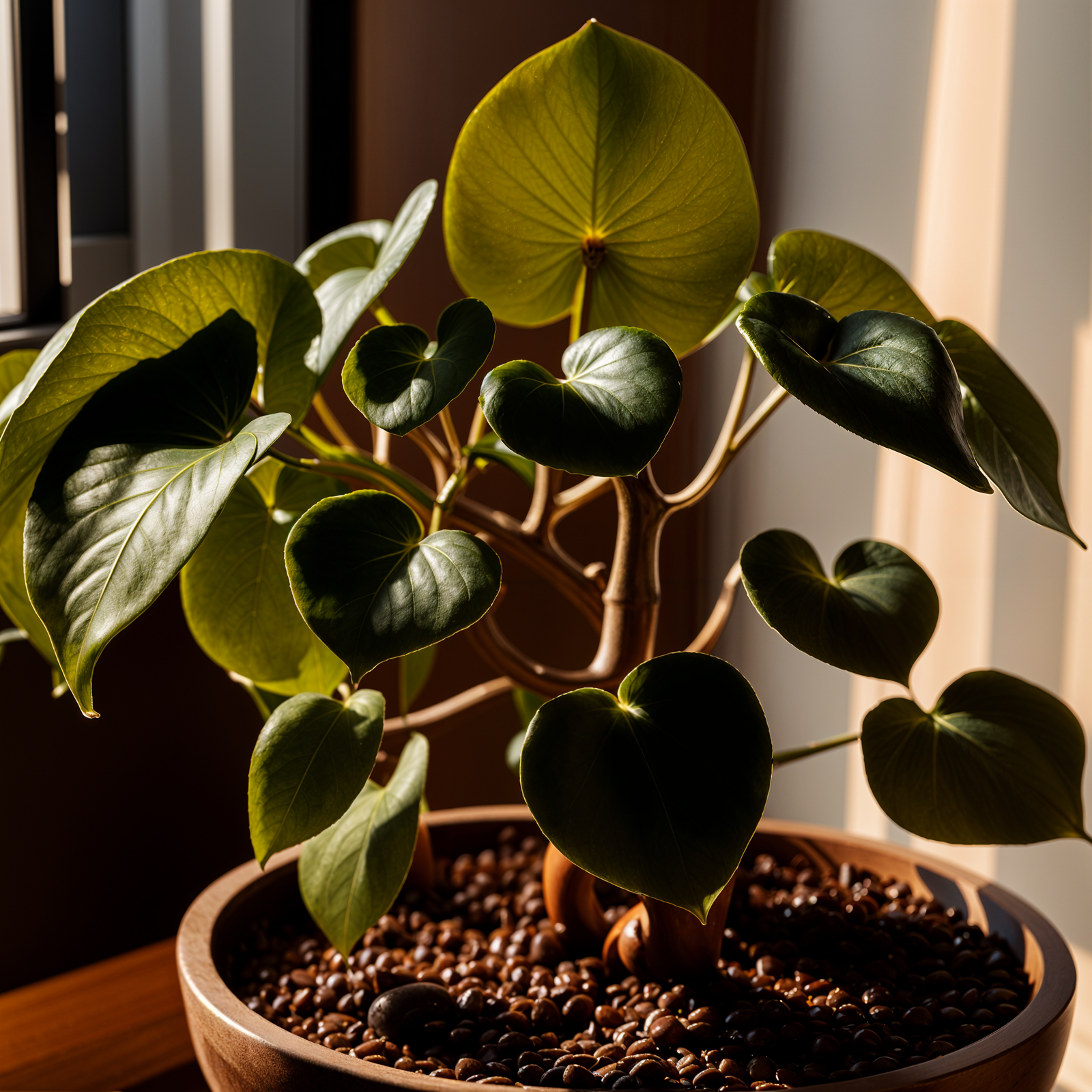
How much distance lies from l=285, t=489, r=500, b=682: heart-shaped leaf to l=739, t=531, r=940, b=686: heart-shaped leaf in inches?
5.3

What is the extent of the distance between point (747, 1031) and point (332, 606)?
0.32 m

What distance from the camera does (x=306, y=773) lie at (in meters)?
0.52

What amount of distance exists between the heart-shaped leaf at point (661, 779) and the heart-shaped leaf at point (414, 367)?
14cm

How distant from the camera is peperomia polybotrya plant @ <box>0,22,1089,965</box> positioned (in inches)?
17.4

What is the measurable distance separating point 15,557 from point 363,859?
252 millimetres

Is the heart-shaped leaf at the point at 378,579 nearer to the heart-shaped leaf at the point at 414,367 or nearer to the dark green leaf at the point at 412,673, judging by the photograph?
the heart-shaped leaf at the point at 414,367

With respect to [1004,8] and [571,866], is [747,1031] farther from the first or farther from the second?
[1004,8]

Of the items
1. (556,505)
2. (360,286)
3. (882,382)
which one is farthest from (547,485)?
(882,382)

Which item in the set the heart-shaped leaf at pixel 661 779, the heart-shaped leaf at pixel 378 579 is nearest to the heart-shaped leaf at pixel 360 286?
the heart-shaped leaf at pixel 378 579

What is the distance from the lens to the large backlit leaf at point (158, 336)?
0.51 meters

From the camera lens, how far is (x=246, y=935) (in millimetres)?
694

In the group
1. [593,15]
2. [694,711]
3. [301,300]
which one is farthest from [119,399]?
[593,15]

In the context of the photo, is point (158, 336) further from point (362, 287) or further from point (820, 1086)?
point (820, 1086)

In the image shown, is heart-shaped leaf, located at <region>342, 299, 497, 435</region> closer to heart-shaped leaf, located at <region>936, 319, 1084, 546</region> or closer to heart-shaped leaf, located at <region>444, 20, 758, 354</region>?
heart-shaped leaf, located at <region>444, 20, 758, 354</region>
